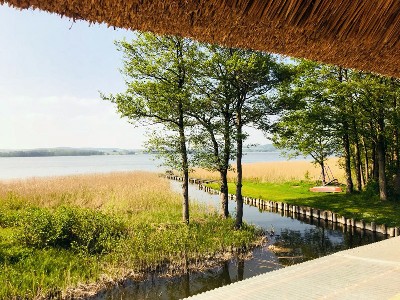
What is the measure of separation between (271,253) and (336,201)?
9459 millimetres

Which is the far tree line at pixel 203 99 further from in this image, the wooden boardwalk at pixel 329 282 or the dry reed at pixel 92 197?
the wooden boardwalk at pixel 329 282

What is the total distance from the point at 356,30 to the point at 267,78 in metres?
12.7

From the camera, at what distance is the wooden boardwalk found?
4395 mm

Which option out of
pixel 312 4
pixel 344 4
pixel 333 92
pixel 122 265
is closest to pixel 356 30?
pixel 344 4

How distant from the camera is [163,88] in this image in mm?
15148

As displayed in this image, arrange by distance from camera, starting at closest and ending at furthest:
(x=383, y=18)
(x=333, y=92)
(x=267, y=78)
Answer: (x=383, y=18) → (x=267, y=78) → (x=333, y=92)

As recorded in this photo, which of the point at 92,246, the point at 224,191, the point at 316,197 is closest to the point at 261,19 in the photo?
the point at 92,246

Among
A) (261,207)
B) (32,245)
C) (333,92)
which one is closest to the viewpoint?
(32,245)

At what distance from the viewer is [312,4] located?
2.71 m

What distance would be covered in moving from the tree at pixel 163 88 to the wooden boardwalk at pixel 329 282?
1032 cm

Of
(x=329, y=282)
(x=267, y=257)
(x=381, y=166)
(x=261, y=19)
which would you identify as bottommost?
(x=267, y=257)

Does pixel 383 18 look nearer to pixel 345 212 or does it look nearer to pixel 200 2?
pixel 200 2

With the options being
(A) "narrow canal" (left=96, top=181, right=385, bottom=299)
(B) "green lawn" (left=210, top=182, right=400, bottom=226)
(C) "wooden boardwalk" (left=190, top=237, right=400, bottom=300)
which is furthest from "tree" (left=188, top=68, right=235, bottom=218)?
(C) "wooden boardwalk" (left=190, top=237, right=400, bottom=300)

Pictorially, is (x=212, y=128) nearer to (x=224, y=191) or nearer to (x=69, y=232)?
(x=224, y=191)
